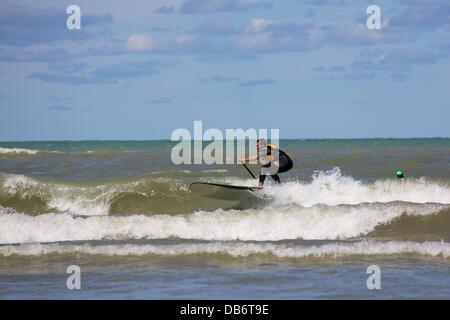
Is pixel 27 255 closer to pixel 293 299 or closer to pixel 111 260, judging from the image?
pixel 111 260

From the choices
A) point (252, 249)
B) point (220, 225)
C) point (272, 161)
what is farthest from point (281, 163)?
point (252, 249)

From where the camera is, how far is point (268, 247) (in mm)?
12914

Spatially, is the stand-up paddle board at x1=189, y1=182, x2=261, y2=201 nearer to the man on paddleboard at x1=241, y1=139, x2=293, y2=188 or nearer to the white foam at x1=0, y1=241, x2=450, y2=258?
the man on paddleboard at x1=241, y1=139, x2=293, y2=188

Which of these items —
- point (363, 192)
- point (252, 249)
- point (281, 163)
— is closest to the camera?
point (252, 249)

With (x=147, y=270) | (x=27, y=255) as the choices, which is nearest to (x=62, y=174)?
(x=27, y=255)

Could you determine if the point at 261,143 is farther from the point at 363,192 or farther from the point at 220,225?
the point at 363,192

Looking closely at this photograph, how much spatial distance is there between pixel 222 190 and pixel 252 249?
724 centimetres

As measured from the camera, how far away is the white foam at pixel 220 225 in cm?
1548

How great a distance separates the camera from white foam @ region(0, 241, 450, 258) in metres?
12.5

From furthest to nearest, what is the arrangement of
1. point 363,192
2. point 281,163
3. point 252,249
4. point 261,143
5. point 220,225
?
point 363,192 → point 281,163 → point 261,143 → point 220,225 → point 252,249

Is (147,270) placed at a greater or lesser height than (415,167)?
lesser

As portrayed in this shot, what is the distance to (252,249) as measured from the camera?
503 inches
